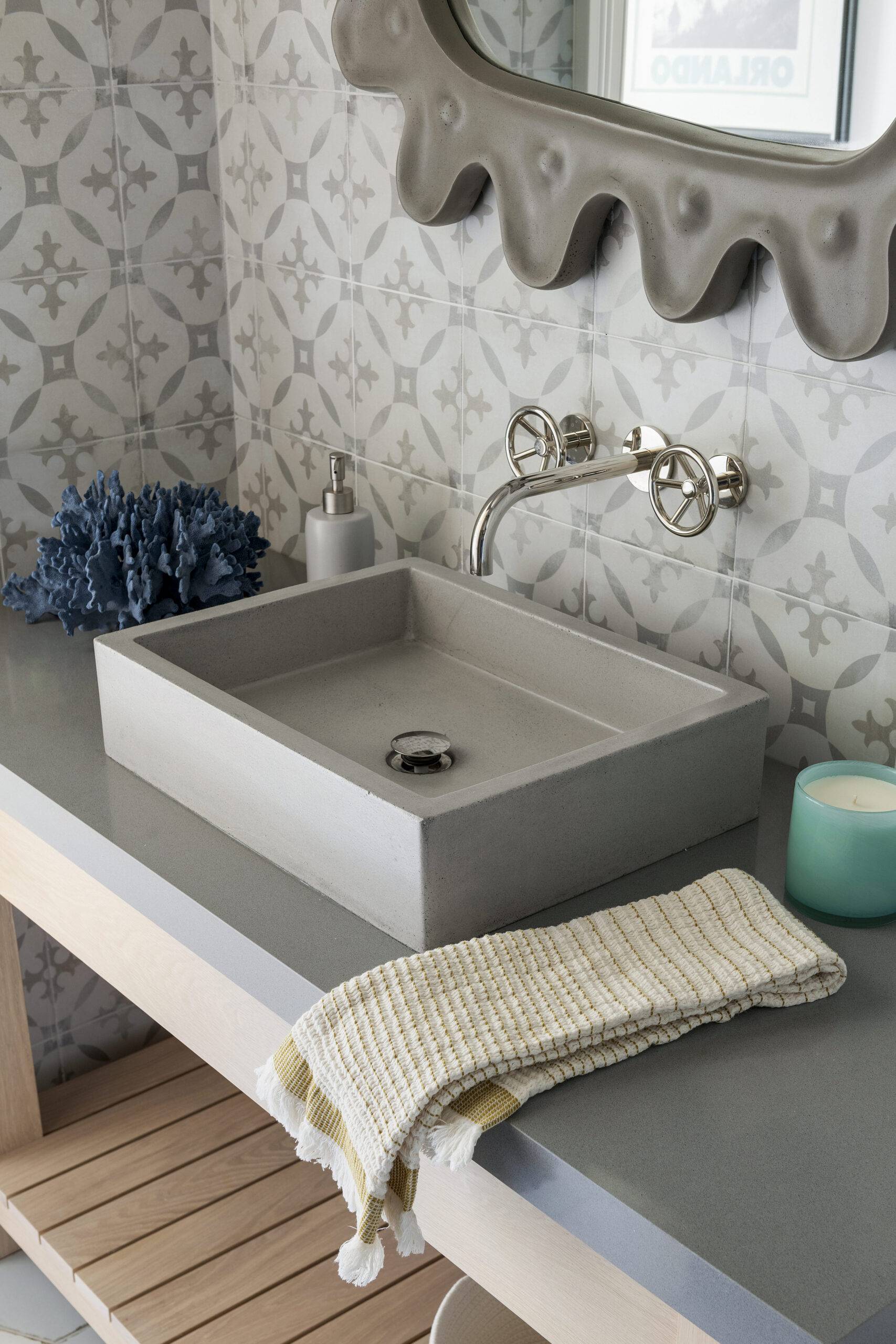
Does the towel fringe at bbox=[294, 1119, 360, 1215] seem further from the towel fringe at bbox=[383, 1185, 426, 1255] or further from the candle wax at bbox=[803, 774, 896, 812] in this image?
the candle wax at bbox=[803, 774, 896, 812]

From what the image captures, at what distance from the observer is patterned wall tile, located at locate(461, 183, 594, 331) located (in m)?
1.41

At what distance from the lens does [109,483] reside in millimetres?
1642

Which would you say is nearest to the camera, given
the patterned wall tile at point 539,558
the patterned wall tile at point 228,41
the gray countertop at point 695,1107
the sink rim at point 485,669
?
the gray countertop at point 695,1107

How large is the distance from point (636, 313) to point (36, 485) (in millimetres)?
869

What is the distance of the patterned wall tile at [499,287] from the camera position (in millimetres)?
1411

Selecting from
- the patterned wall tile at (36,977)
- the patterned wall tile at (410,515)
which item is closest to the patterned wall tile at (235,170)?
the patterned wall tile at (410,515)

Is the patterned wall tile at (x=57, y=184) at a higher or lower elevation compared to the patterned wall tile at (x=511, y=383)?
higher

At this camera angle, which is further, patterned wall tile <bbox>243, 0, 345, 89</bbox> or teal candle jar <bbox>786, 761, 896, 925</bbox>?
patterned wall tile <bbox>243, 0, 345, 89</bbox>

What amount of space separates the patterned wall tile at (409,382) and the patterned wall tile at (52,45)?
1.41 ft

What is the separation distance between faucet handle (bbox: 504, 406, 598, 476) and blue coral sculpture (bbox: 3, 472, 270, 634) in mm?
341

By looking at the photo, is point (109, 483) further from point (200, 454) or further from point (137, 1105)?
point (137, 1105)

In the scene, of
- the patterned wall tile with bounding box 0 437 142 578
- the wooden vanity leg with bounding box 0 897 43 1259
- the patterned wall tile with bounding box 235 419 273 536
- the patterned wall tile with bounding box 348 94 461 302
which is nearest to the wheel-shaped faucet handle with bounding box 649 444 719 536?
the patterned wall tile with bounding box 348 94 461 302

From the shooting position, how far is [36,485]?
1821 millimetres

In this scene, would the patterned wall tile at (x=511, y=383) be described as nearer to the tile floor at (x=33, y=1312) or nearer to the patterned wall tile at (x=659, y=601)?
the patterned wall tile at (x=659, y=601)
